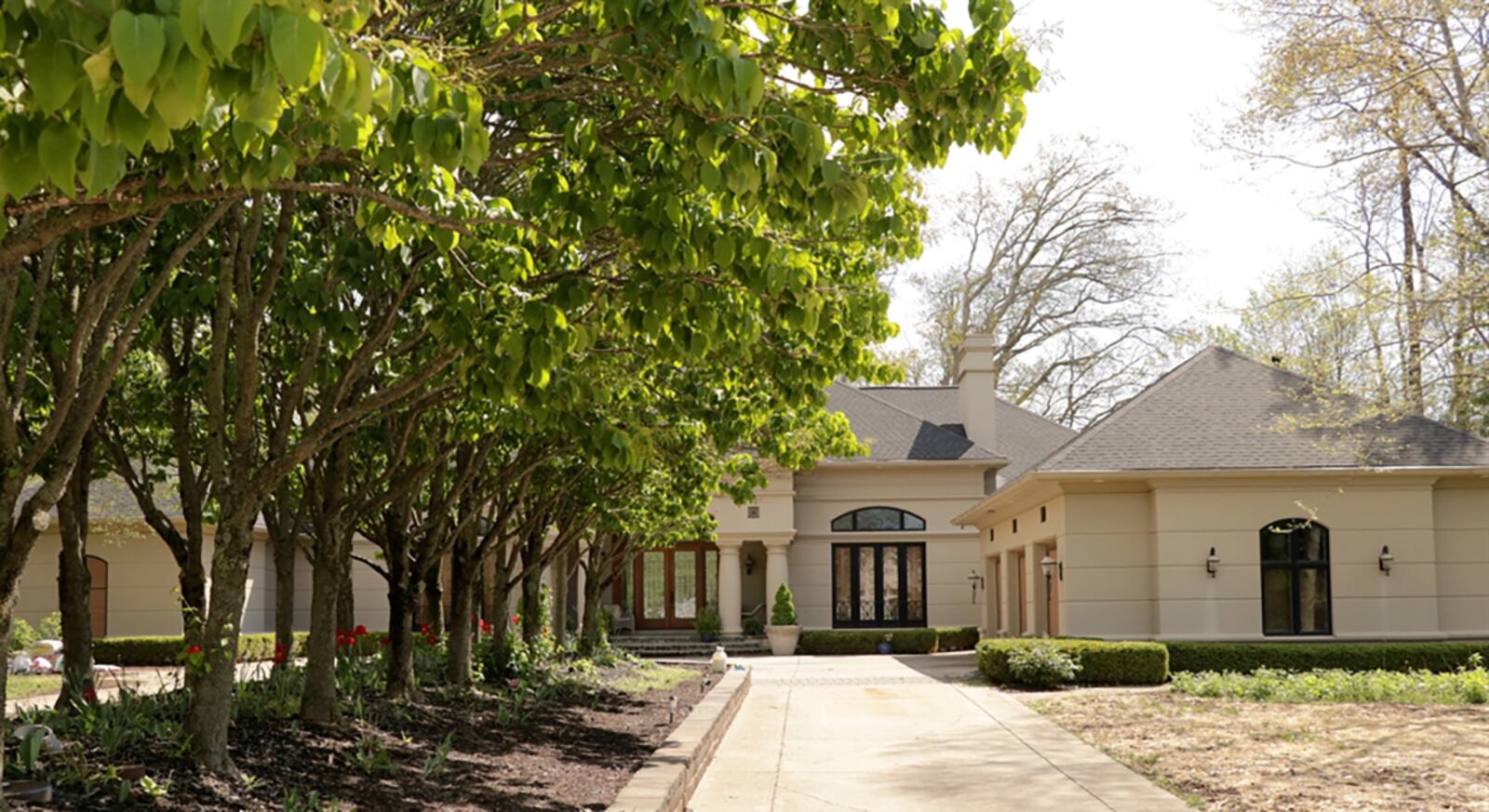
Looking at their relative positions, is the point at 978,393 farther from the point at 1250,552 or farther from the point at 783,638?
the point at 1250,552

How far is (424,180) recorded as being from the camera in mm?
6949

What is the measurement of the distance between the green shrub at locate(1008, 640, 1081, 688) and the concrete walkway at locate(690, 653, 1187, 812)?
789 millimetres

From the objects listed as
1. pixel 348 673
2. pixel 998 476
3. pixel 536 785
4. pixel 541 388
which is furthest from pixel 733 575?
pixel 541 388

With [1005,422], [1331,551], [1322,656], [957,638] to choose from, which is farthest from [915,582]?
[1322,656]

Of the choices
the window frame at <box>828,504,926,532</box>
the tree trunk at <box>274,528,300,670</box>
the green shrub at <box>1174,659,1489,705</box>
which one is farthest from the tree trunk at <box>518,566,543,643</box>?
the window frame at <box>828,504,926,532</box>

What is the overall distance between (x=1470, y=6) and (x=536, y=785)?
16622 millimetres

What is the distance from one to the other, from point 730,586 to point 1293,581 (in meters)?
17.5

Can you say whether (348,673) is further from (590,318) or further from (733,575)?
(733,575)

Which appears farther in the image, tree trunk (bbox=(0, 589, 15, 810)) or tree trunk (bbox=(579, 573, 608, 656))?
tree trunk (bbox=(579, 573, 608, 656))

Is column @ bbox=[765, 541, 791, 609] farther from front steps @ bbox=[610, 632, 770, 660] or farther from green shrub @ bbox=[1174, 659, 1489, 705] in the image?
green shrub @ bbox=[1174, 659, 1489, 705]

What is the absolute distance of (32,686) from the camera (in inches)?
942

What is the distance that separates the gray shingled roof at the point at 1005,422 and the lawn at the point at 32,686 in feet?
81.7

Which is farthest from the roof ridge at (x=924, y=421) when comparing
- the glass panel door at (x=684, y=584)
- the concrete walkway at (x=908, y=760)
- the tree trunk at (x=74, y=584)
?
the tree trunk at (x=74, y=584)

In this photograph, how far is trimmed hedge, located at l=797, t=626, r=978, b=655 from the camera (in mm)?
38344
